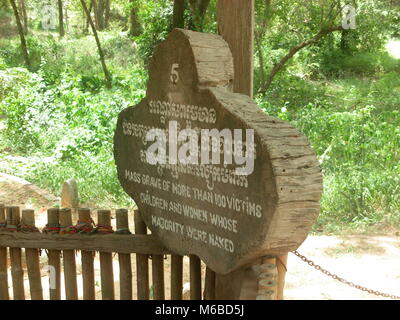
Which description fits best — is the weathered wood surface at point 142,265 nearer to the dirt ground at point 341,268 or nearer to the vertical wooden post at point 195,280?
the vertical wooden post at point 195,280

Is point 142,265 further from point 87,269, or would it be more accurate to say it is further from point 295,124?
point 295,124

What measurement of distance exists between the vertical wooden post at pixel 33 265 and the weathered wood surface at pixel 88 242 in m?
0.08

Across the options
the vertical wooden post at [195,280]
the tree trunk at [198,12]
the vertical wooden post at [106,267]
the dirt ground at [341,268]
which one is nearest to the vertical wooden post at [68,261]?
the vertical wooden post at [106,267]

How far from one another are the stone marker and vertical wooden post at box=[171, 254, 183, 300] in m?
3.61

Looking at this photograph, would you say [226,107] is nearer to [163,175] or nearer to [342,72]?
[163,175]

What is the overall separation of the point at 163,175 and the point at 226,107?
75 cm

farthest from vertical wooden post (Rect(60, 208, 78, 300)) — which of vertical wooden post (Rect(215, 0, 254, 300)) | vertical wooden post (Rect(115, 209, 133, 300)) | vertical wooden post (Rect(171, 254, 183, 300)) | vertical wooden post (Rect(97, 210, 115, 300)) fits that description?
vertical wooden post (Rect(215, 0, 254, 300))

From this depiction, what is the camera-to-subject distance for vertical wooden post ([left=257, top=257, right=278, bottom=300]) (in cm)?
306

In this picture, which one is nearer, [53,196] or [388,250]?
[388,250]

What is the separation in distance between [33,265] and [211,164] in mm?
1728

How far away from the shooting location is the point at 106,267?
4.07 metres

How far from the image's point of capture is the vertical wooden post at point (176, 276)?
153 inches

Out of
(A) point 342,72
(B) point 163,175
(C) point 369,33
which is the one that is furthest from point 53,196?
(C) point 369,33
